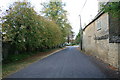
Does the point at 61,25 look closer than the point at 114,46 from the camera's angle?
No

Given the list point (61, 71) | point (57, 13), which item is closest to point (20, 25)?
point (61, 71)

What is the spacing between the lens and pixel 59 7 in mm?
36094

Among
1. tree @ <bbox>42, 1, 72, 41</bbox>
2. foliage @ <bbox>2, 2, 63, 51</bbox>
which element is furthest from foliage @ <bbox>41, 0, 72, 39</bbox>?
foliage @ <bbox>2, 2, 63, 51</bbox>

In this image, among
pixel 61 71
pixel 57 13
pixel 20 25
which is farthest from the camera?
A: pixel 57 13

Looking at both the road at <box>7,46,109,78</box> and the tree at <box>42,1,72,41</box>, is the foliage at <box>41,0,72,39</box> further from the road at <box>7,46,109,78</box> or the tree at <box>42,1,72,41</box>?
the road at <box>7,46,109,78</box>

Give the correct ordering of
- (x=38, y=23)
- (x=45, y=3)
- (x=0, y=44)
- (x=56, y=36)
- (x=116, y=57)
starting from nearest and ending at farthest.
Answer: (x=116, y=57) < (x=0, y=44) < (x=38, y=23) < (x=56, y=36) < (x=45, y=3)

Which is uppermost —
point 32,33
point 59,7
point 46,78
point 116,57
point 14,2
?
point 59,7

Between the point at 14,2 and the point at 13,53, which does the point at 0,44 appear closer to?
the point at 13,53

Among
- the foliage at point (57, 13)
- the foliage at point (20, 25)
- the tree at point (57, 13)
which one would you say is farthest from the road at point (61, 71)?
the tree at point (57, 13)

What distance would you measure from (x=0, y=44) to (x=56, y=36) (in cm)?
1601

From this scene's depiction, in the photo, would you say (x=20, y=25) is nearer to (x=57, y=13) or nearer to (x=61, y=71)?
(x=61, y=71)

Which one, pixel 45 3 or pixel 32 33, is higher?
pixel 45 3

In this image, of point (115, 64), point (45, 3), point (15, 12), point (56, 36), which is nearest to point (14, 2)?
point (15, 12)

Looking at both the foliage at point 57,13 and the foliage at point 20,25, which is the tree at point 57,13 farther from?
the foliage at point 20,25
